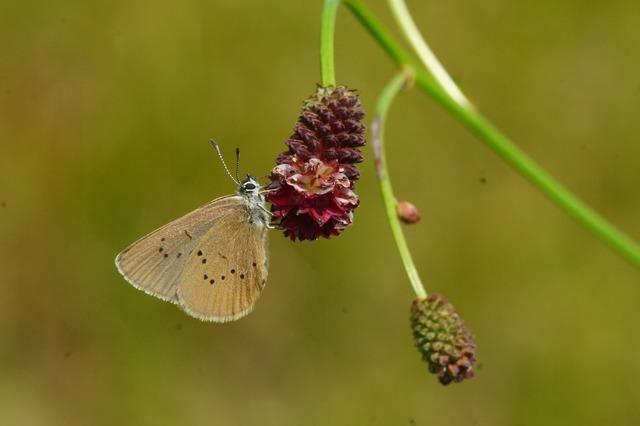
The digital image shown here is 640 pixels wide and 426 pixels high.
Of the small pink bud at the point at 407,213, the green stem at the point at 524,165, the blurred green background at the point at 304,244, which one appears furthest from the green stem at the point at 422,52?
the blurred green background at the point at 304,244

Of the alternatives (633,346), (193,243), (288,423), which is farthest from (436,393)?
(193,243)

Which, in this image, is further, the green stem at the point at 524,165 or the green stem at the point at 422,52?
the green stem at the point at 422,52

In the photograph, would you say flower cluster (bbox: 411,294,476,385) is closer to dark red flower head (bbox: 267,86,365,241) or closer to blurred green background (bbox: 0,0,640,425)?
dark red flower head (bbox: 267,86,365,241)

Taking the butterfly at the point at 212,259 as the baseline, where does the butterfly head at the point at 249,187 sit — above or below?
above

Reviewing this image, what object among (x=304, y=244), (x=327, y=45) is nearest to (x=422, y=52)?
(x=327, y=45)

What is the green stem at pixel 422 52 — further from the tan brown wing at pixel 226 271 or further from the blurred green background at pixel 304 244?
the blurred green background at pixel 304 244

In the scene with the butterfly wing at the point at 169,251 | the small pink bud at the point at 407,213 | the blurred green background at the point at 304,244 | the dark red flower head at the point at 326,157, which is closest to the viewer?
the dark red flower head at the point at 326,157

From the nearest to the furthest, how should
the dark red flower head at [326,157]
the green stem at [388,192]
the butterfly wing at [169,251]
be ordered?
1. the dark red flower head at [326,157]
2. the green stem at [388,192]
3. the butterfly wing at [169,251]
